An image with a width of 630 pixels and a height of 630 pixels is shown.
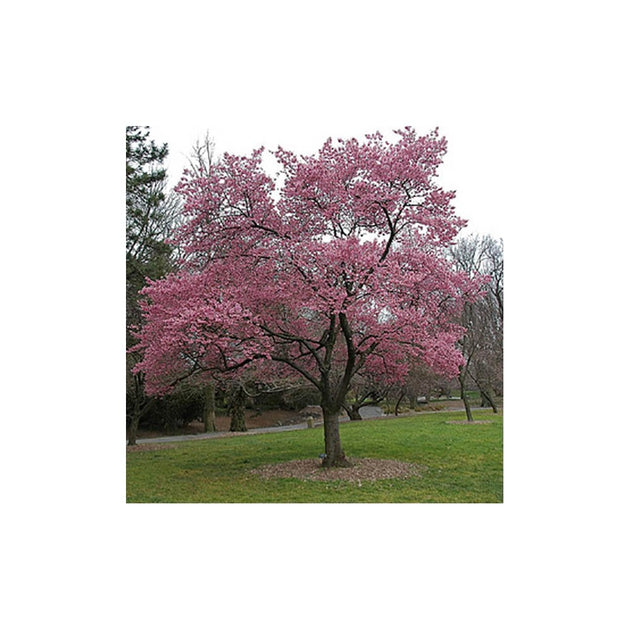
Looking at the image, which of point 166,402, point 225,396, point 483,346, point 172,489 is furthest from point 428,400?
point 172,489

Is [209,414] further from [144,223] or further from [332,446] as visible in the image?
[332,446]

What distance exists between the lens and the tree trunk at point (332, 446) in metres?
5.93

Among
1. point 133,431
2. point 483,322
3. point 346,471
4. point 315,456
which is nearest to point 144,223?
point 133,431

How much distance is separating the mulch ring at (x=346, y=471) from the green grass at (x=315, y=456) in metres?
0.14

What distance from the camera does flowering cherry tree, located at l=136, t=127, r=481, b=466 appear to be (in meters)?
5.12

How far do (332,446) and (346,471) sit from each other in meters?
0.32

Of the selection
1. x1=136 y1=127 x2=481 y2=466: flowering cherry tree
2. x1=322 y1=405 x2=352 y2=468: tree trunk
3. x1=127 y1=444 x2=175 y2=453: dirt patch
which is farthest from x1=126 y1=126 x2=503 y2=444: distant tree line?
Result: x1=322 y1=405 x2=352 y2=468: tree trunk

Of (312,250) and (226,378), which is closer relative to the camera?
(312,250)

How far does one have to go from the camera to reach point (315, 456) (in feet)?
22.2

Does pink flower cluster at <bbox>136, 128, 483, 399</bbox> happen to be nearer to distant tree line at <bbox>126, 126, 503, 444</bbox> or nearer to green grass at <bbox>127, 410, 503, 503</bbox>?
distant tree line at <bbox>126, 126, 503, 444</bbox>

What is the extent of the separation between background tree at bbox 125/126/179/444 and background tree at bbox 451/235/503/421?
5042mm

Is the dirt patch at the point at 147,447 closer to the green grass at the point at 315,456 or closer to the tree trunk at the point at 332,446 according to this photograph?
the green grass at the point at 315,456

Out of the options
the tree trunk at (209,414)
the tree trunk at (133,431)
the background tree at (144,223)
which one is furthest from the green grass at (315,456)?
the background tree at (144,223)

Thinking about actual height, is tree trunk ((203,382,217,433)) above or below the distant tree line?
below
